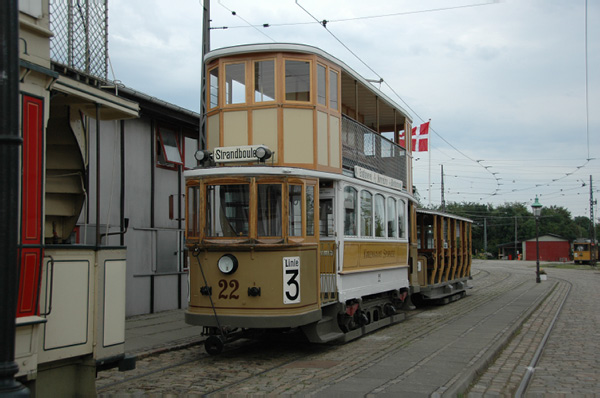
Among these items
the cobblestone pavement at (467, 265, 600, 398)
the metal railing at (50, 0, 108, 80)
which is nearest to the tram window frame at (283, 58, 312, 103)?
the metal railing at (50, 0, 108, 80)

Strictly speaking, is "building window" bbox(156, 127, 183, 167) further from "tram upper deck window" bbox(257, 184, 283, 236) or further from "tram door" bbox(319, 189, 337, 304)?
"tram upper deck window" bbox(257, 184, 283, 236)

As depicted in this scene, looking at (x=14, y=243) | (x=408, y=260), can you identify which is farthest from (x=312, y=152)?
(x=14, y=243)

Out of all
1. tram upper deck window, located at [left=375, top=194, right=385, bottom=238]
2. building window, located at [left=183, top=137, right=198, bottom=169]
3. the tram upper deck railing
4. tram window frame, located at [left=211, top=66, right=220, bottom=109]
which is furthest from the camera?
building window, located at [left=183, top=137, right=198, bottom=169]

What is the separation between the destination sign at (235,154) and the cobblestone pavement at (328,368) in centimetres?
321

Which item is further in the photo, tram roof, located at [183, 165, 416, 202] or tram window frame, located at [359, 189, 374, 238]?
tram window frame, located at [359, 189, 374, 238]

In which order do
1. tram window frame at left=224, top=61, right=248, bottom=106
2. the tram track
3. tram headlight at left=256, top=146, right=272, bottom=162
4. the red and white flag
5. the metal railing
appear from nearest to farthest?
the metal railing → the tram track → tram headlight at left=256, top=146, right=272, bottom=162 → tram window frame at left=224, top=61, right=248, bottom=106 → the red and white flag

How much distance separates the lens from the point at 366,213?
39.8 ft

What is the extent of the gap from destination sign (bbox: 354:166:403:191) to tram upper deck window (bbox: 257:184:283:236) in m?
2.55

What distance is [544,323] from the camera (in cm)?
1396

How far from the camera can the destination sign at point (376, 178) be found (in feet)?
38.9

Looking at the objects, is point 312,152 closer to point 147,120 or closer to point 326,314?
point 326,314

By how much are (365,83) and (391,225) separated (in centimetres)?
326

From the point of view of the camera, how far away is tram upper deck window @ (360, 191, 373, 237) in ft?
39.1

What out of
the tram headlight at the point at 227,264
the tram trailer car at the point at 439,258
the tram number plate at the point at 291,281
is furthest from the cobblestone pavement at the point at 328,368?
the tram trailer car at the point at 439,258
